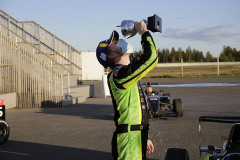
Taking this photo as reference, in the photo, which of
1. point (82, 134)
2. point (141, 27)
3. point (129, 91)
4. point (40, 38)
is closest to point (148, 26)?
point (141, 27)

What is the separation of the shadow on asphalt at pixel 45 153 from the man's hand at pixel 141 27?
360cm

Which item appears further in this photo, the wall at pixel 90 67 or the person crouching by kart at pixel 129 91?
the wall at pixel 90 67

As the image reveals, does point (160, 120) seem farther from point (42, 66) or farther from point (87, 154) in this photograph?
point (42, 66)

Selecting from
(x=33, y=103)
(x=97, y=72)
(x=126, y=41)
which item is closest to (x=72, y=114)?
(x=33, y=103)

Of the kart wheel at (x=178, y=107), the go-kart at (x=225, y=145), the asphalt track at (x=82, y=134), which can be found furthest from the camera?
the kart wheel at (x=178, y=107)

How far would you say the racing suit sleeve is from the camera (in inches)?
101

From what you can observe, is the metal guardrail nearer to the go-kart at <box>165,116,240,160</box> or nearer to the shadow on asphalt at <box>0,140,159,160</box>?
the shadow on asphalt at <box>0,140,159,160</box>

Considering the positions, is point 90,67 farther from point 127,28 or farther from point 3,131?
point 127,28

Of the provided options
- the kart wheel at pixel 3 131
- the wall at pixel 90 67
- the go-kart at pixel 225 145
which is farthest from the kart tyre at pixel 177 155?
the wall at pixel 90 67

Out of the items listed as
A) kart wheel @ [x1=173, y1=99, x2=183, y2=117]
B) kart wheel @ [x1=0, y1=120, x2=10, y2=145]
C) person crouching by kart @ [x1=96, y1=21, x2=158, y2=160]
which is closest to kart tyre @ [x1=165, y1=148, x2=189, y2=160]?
person crouching by kart @ [x1=96, y1=21, x2=158, y2=160]

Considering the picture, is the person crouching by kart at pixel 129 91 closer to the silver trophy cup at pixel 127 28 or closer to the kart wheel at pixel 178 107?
the silver trophy cup at pixel 127 28

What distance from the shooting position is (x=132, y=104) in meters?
2.70

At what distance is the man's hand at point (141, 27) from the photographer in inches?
103

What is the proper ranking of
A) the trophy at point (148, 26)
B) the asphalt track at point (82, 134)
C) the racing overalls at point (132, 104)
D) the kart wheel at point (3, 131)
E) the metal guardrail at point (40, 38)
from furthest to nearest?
the metal guardrail at point (40, 38) < the kart wheel at point (3, 131) < the asphalt track at point (82, 134) < the racing overalls at point (132, 104) < the trophy at point (148, 26)
